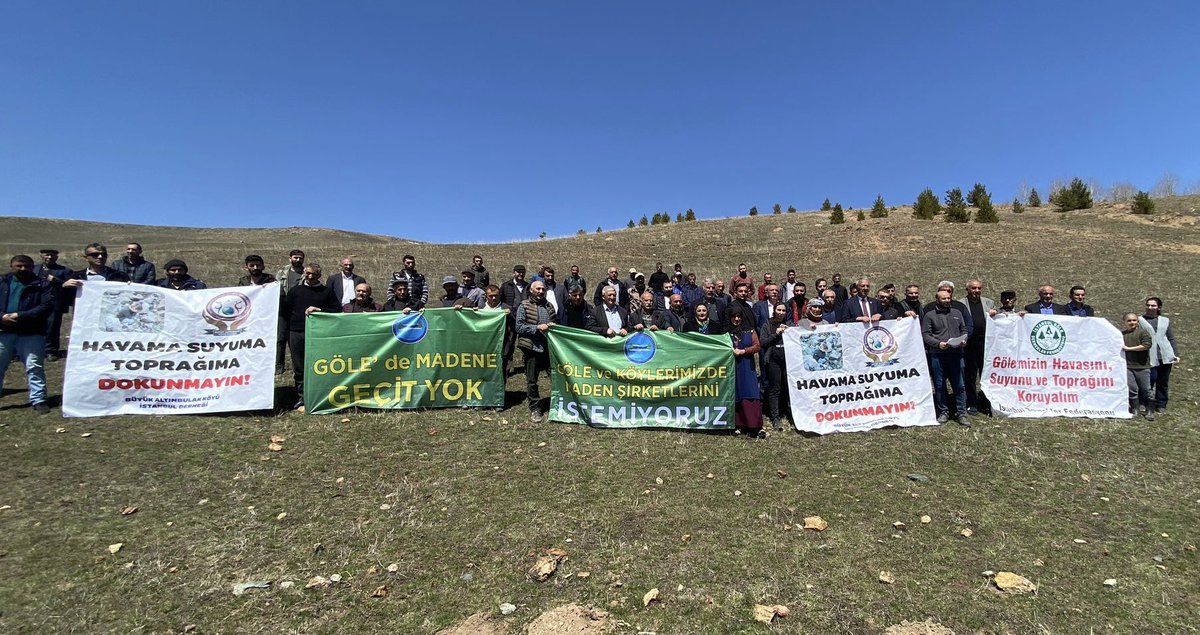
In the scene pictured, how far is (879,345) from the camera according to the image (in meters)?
7.78

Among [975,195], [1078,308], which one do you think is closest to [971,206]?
[975,195]

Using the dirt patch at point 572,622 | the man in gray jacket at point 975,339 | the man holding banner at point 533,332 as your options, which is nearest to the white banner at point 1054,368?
the man in gray jacket at point 975,339

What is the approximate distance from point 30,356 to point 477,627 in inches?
307

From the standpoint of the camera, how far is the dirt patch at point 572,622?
3367 millimetres

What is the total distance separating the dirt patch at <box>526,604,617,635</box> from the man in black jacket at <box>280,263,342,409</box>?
5840 mm

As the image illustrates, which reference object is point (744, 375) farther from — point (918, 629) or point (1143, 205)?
point (1143, 205)

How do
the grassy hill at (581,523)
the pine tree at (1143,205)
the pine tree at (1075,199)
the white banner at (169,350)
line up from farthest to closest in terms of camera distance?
1. the pine tree at (1075,199)
2. the pine tree at (1143,205)
3. the white banner at (169,350)
4. the grassy hill at (581,523)

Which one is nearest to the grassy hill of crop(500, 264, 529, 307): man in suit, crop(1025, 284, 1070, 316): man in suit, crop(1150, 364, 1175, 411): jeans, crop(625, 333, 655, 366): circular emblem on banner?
crop(1150, 364, 1175, 411): jeans

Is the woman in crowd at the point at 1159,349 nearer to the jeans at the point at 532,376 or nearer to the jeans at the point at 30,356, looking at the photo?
the jeans at the point at 532,376

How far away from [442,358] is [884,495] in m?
5.98

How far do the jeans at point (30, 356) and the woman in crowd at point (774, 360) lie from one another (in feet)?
32.1

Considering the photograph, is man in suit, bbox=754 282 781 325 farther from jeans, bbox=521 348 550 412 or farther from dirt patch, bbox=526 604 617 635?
dirt patch, bbox=526 604 617 635

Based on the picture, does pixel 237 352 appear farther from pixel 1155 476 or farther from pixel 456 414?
pixel 1155 476

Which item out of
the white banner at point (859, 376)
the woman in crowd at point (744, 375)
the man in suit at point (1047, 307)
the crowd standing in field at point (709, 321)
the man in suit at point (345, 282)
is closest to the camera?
the crowd standing in field at point (709, 321)
